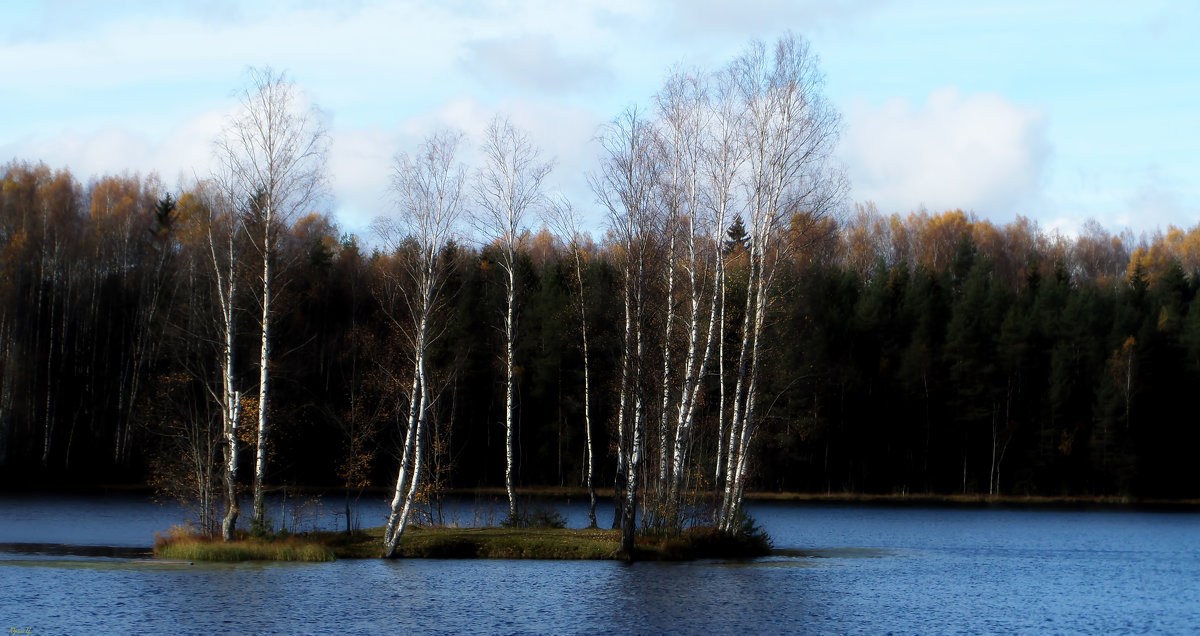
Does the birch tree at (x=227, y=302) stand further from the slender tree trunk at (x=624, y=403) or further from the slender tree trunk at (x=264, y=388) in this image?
the slender tree trunk at (x=624, y=403)

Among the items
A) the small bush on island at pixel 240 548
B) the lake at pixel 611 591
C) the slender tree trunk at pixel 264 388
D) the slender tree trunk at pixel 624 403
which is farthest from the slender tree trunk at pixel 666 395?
the slender tree trunk at pixel 264 388

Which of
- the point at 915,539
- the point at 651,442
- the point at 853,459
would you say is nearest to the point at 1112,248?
the point at 853,459

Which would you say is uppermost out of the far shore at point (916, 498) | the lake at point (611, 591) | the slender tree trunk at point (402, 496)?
the slender tree trunk at point (402, 496)

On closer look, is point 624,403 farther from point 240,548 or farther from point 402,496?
point 240,548

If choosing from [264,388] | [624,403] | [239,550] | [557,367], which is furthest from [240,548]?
[557,367]

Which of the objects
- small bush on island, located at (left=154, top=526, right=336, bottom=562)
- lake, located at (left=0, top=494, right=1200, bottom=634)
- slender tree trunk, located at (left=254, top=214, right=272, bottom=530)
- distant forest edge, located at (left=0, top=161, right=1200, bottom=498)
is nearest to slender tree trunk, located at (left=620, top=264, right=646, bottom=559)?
lake, located at (left=0, top=494, right=1200, bottom=634)

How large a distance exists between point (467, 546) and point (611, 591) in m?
8.01

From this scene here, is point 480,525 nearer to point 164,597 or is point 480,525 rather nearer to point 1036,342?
point 164,597

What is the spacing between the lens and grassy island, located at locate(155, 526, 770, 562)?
30.3 metres

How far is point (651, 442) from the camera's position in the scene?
34.5m

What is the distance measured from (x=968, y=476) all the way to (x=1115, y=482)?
28.7ft

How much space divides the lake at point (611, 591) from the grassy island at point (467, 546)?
87 cm

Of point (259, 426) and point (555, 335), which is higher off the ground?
point (555, 335)

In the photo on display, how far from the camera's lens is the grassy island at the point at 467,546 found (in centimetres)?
3034
